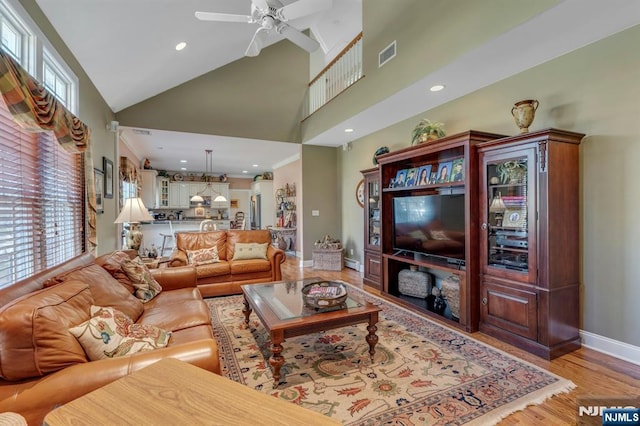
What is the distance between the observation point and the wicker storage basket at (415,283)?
12.4 ft

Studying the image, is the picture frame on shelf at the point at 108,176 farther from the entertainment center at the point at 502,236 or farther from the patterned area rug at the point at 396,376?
the entertainment center at the point at 502,236

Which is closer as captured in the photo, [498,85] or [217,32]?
[498,85]

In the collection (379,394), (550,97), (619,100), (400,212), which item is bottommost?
(379,394)

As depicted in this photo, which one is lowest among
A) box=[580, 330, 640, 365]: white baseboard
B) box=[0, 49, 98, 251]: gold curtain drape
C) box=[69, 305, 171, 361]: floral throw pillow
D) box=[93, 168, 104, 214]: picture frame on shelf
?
box=[580, 330, 640, 365]: white baseboard

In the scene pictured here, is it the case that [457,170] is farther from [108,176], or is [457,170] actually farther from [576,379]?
[108,176]

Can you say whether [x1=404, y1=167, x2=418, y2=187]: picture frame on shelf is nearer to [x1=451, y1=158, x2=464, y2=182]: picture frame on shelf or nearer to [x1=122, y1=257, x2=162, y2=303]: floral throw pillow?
[x1=451, y1=158, x2=464, y2=182]: picture frame on shelf

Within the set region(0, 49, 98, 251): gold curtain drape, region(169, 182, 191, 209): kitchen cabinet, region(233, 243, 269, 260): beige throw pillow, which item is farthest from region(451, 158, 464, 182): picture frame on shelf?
region(169, 182, 191, 209): kitchen cabinet

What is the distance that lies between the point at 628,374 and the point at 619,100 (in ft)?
7.08

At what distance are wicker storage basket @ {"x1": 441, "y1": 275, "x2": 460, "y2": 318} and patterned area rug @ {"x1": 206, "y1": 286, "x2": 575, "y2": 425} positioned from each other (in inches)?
15.3

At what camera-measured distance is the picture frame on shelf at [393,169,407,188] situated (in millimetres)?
4102

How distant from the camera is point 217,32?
3.96m

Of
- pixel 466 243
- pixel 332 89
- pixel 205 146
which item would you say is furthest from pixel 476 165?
pixel 205 146

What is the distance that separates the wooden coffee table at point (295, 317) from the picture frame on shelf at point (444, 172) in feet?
6.09

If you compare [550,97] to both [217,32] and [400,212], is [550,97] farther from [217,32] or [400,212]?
[217,32]
